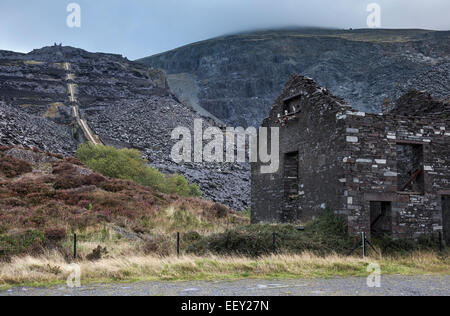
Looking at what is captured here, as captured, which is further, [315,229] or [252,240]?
[315,229]

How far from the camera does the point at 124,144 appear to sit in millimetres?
57562

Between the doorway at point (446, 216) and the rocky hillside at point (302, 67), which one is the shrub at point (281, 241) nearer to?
the doorway at point (446, 216)

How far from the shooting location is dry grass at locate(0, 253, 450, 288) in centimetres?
1062

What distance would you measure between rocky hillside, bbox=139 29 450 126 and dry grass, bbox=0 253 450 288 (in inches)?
3168

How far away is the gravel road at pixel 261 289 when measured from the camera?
27.8ft

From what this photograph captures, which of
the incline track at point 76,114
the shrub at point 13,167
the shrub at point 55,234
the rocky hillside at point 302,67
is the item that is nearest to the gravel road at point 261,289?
the shrub at point 55,234

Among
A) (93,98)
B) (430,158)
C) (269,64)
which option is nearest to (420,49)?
(269,64)

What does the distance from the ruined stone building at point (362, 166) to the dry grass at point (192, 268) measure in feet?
9.11

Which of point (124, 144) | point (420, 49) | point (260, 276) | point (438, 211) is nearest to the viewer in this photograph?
point (260, 276)

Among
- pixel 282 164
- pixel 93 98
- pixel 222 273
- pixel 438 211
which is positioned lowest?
pixel 222 273

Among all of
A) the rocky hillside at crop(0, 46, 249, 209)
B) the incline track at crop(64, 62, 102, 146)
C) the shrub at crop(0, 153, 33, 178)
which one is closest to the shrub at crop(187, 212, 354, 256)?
the shrub at crop(0, 153, 33, 178)

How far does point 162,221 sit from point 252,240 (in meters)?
8.21

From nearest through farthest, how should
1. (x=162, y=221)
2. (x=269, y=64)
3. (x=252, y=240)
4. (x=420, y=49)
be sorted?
(x=252, y=240) < (x=162, y=221) < (x=420, y=49) < (x=269, y=64)
